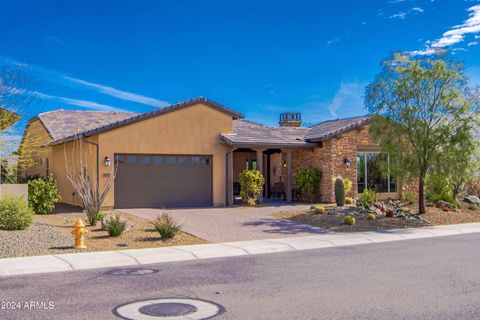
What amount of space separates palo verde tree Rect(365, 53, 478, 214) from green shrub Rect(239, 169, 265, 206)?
5673 mm

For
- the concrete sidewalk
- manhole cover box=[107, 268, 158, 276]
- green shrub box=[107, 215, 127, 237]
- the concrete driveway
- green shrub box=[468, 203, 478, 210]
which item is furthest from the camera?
green shrub box=[468, 203, 478, 210]

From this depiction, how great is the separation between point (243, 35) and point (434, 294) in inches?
834

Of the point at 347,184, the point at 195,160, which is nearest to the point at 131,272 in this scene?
the point at 195,160

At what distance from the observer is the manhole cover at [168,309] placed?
21.2 feet

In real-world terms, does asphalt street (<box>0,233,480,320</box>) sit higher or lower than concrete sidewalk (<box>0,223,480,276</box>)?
lower

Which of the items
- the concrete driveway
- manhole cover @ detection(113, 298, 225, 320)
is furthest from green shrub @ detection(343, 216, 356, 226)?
manhole cover @ detection(113, 298, 225, 320)

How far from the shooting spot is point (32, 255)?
35.4 feet

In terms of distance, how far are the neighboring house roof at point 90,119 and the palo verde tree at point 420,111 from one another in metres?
6.83

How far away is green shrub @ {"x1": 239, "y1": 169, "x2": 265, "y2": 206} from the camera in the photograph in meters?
22.0

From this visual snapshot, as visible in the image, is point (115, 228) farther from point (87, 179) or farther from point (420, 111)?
point (420, 111)

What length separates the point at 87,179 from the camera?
55.1 ft

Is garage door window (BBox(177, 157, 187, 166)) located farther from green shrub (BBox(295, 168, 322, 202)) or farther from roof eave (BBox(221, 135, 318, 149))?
green shrub (BBox(295, 168, 322, 202))

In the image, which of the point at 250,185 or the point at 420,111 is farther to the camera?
the point at 250,185

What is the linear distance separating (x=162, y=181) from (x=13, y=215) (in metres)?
8.17
